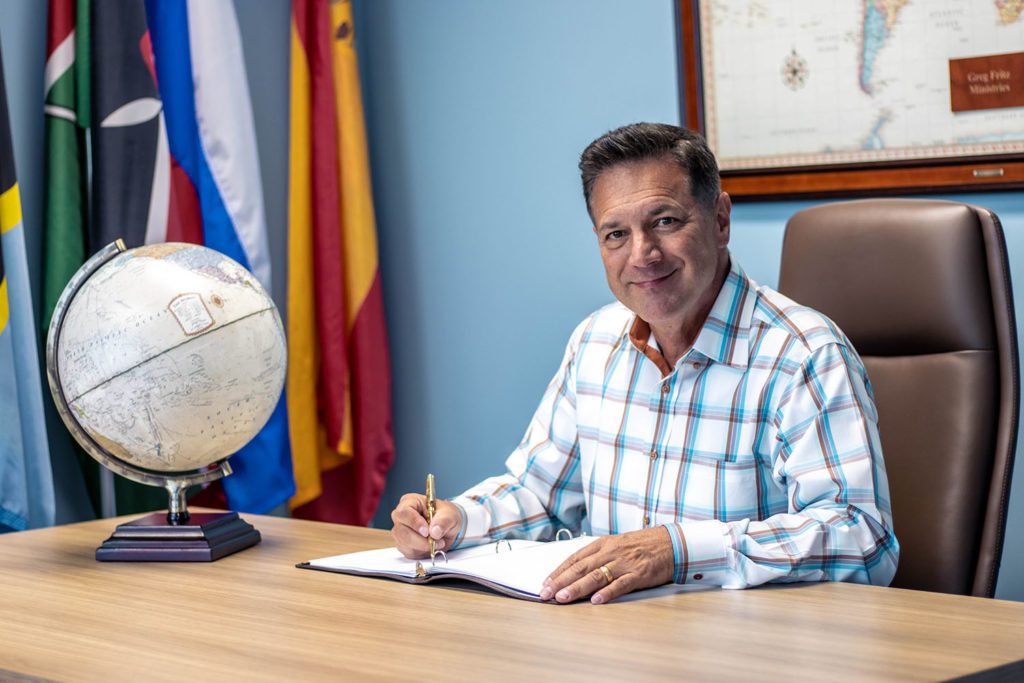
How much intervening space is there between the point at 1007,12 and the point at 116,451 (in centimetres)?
185

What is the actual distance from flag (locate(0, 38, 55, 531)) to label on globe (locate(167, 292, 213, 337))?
2.43 ft

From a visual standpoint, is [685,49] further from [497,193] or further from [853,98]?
[497,193]

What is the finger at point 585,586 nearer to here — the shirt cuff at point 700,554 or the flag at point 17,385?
the shirt cuff at point 700,554

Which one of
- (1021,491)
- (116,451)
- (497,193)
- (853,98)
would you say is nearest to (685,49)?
(853,98)

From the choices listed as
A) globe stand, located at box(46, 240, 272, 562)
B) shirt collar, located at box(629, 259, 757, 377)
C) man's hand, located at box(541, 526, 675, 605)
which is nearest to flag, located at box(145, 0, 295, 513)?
globe stand, located at box(46, 240, 272, 562)

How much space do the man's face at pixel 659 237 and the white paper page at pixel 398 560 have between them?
41 cm

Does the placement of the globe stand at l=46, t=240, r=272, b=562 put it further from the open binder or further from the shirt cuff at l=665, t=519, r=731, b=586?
the shirt cuff at l=665, t=519, r=731, b=586

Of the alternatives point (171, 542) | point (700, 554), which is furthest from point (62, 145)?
point (700, 554)

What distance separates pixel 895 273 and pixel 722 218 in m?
0.39

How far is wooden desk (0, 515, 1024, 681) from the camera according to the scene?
48.7 inches

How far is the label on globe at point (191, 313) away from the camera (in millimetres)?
1768

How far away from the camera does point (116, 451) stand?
1.83 m

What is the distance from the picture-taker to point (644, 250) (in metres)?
1.81

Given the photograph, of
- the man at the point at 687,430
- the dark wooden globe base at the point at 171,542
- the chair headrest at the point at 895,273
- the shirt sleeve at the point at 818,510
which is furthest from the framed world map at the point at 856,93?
the dark wooden globe base at the point at 171,542
